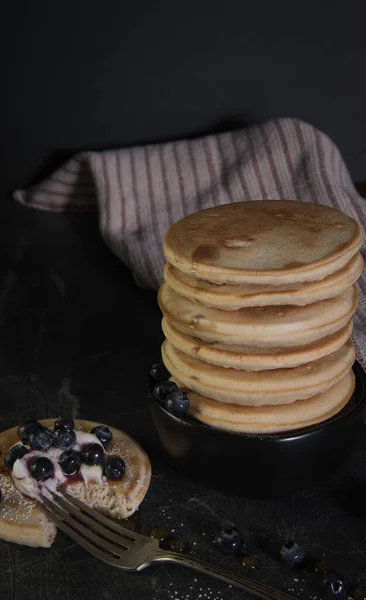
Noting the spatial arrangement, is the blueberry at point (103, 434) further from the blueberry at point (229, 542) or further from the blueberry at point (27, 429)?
the blueberry at point (229, 542)

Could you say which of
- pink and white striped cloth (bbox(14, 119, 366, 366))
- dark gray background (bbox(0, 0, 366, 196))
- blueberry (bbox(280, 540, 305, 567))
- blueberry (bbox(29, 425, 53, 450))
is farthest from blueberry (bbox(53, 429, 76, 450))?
dark gray background (bbox(0, 0, 366, 196))

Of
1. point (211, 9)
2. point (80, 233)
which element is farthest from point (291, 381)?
point (211, 9)

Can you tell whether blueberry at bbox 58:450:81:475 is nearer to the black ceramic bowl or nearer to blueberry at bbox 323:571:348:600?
the black ceramic bowl

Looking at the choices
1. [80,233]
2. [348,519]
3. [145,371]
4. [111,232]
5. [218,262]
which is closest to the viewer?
[218,262]

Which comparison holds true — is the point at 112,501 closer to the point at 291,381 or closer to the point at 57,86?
the point at 291,381

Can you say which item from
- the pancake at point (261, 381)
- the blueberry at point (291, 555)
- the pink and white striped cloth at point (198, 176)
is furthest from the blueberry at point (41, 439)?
the pink and white striped cloth at point (198, 176)

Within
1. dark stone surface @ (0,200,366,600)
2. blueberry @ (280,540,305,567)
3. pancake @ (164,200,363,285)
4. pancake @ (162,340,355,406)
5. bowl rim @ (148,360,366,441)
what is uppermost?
pancake @ (164,200,363,285)

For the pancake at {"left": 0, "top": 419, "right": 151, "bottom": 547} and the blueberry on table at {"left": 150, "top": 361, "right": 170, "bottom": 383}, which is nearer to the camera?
the pancake at {"left": 0, "top": 419, "right": 151, "bottom": 547}
